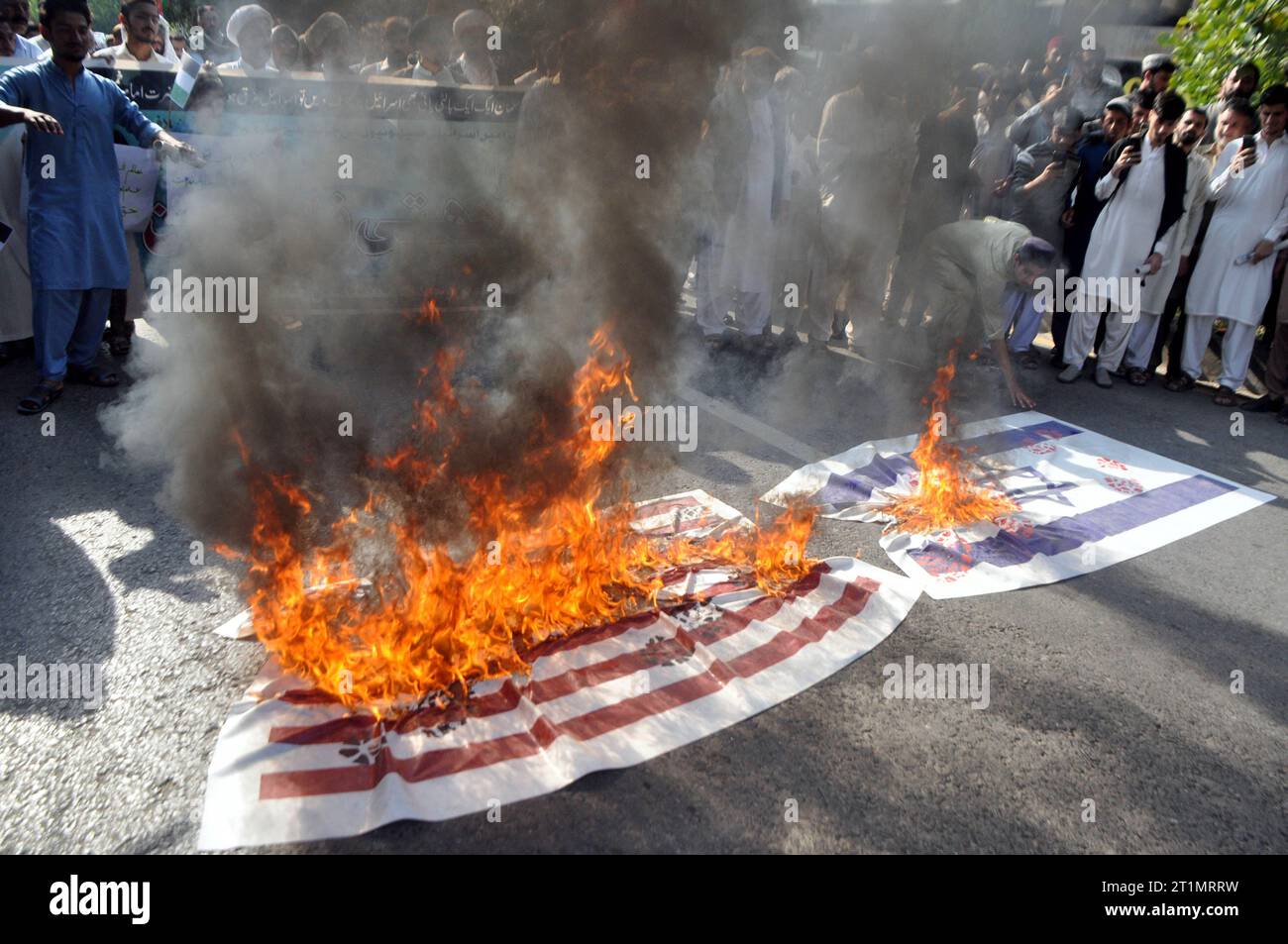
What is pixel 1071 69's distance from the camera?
775cm

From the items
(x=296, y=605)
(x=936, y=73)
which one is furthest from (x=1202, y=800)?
(x=936, y=73)

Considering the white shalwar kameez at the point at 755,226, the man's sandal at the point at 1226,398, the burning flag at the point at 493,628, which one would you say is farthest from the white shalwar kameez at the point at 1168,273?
the burning flag at the point at 493,628

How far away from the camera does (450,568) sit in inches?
129

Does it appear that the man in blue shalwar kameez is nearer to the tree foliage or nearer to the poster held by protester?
the poster held by protester

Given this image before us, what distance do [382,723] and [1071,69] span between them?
27.4ft

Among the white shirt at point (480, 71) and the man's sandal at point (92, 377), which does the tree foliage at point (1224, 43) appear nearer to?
the white shirt at point (480, 71)

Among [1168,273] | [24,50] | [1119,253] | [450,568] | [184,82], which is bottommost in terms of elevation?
[450,568]

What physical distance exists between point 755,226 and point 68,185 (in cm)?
527

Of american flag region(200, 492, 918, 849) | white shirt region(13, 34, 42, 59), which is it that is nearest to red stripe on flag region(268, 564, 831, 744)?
american flag region(200, 492, 918, 849)

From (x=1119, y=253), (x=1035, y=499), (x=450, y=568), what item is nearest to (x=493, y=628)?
(x=450, y=568)

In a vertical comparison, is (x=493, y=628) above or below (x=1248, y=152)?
below

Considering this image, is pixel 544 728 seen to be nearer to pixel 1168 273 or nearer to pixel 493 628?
pixel 493 628

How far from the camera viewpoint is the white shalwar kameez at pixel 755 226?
24.6 ft

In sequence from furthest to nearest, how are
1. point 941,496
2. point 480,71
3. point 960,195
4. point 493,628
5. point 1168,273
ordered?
point 960,195, point 1168,273, point 480,71, point 941,496, point 493,628
